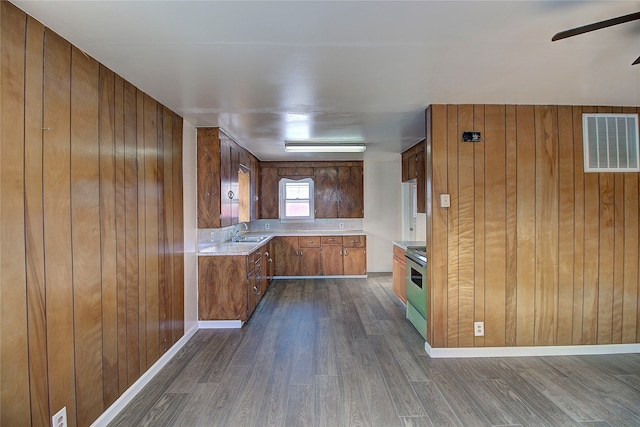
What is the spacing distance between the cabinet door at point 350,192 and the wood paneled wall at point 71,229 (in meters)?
4.09

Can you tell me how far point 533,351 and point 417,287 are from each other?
121cm

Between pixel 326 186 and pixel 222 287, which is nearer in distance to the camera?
pixel 222 287

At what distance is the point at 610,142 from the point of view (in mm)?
2969

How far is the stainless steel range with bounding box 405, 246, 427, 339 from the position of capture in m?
Result: 3.32

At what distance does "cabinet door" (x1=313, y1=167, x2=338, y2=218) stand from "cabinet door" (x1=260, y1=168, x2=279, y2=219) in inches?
31.9

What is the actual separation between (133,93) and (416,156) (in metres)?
3.55

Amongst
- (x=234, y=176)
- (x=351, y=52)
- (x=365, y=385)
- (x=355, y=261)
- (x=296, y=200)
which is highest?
(x=351, y=52)

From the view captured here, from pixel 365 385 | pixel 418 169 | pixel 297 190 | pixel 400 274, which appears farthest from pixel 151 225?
pixel 297 190

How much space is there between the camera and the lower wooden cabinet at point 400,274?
4.24 meters

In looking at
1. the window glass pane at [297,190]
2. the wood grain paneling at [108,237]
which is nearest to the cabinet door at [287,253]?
the window glass pane at [297,190]

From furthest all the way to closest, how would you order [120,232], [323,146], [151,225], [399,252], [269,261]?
1. [269,261]
2. [323,146]
3. [399,252]
4. [151,225]
5. [120,232]

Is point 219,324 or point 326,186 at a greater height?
point 326,186

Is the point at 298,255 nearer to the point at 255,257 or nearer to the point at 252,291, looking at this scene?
the point at 255,257

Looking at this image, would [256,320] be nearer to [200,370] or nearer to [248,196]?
[200,370]
